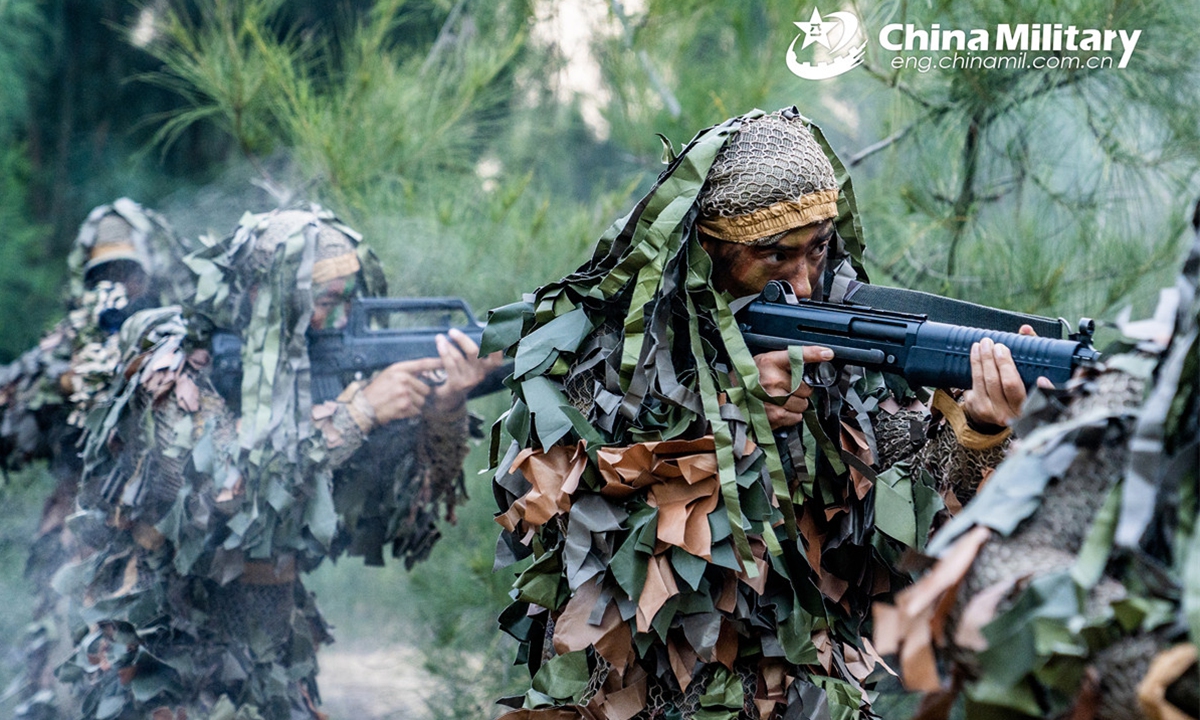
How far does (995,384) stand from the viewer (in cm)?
167

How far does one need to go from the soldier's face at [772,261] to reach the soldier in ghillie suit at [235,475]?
1.11 m

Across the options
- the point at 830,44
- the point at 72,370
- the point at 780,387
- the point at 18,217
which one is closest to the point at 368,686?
the point at 72,370

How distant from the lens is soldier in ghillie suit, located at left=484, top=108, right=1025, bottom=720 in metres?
1.78

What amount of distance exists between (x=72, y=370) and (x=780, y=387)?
8.42ft

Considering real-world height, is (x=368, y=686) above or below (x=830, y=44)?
below

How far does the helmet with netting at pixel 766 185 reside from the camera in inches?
71.3

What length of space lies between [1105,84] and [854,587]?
1406mm

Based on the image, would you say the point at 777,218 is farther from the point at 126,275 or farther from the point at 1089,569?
the point at 126,275

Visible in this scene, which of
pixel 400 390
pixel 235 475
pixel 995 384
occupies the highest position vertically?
pixel 995 384

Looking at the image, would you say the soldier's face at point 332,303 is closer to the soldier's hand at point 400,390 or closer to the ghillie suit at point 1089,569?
the soldier's hand at point 400,390

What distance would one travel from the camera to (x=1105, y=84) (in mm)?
2621

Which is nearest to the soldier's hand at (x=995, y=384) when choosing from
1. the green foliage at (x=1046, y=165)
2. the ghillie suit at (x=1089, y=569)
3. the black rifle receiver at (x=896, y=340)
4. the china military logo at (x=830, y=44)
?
the black rifle receiver at (x=896, y=340)

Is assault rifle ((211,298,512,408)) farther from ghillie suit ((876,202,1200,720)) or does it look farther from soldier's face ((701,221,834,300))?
ghillie suit ((876,202,1200,720))

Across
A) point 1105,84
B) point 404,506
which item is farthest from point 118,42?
point 1105,84
